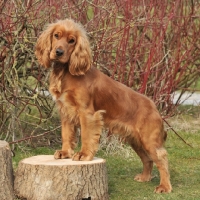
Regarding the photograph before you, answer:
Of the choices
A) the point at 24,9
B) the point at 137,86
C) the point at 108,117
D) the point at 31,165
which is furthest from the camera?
the point at 137,86

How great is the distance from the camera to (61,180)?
566 centimetres

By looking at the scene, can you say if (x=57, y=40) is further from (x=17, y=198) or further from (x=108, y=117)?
(x=17, y=198)

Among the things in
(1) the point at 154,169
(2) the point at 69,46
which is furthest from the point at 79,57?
(1) the point at 154,169

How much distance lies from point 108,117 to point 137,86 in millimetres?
3510

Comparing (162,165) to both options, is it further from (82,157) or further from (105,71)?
(105,71)

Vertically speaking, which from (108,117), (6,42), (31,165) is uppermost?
(6,42)

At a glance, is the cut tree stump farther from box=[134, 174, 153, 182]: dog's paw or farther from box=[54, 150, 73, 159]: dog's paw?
box=[134, 174, 153, 182]: dog's paw

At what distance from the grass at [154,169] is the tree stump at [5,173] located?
1064 mm

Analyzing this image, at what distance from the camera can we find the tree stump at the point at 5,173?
5.74 metres

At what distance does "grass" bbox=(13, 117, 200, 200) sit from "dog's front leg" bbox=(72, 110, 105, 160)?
62 cm

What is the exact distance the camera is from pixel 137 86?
9.62 meters

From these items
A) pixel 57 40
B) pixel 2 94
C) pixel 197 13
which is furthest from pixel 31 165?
pixel 197 13

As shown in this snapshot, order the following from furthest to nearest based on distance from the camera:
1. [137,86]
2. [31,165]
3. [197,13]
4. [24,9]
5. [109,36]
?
[197,13] → [137,86] → [109,36] → [24,9] → [31,165]

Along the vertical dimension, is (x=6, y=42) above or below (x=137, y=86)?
above
